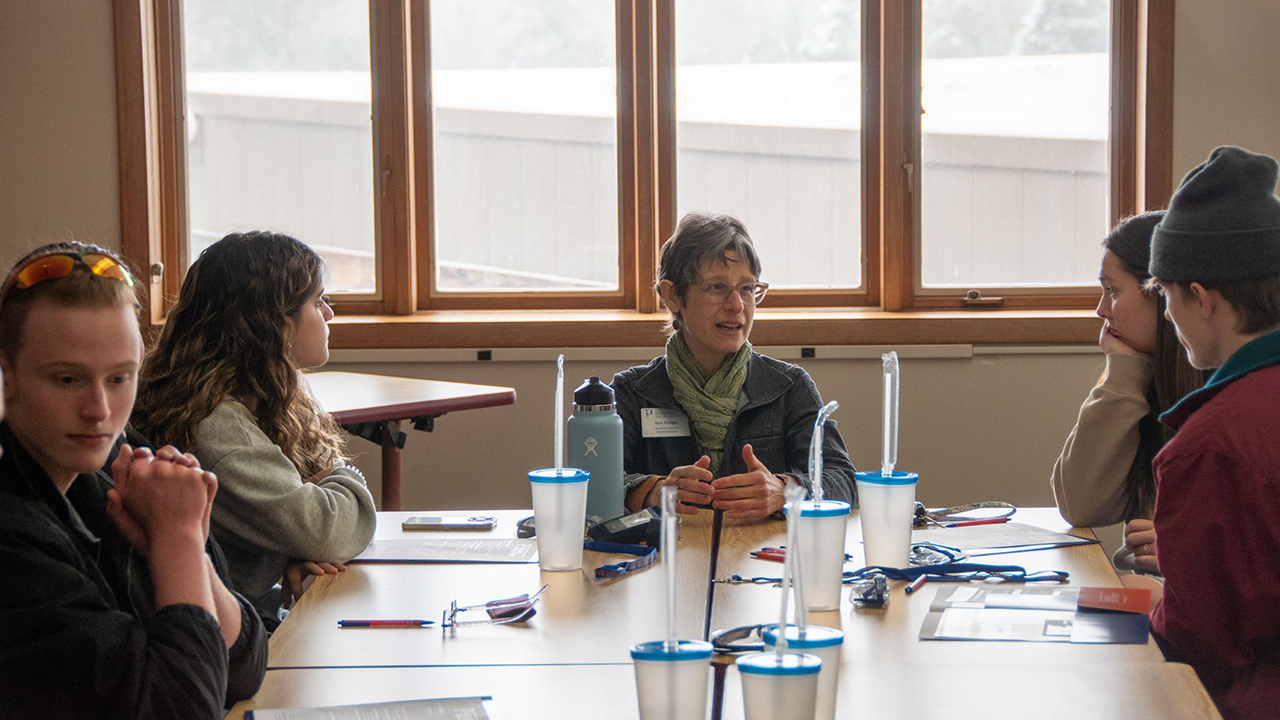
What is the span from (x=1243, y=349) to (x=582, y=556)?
987 mm

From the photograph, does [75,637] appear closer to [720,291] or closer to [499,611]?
[499,611]

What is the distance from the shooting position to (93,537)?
1.34 m

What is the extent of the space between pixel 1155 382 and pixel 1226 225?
24.8 inches

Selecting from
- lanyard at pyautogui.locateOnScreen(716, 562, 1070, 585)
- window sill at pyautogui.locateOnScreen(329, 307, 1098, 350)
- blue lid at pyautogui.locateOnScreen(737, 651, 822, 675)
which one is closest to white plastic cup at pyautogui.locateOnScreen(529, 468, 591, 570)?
lanyard at pyautogui.locateOnScreen(716, 562, 1070, 585)

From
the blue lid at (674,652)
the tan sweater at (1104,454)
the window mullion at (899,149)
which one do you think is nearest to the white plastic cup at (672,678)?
the blue lid at (674,652)

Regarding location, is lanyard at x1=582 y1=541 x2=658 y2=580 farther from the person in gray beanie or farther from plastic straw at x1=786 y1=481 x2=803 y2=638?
plastic straw at x1=786 y1=481 x2=803 y2=638

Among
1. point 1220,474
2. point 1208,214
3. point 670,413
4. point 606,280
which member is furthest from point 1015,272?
point 1220,474

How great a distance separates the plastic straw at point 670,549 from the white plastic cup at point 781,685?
0.20ft

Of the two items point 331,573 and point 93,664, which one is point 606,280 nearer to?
point 331,573

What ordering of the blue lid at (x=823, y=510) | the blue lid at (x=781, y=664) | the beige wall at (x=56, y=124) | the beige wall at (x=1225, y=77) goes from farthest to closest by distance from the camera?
the beige wall at (x=56, y=124)
the beige wall at (x=1225, y=77)
the blue lid at (x=823, y=510)
the blue lid at (x=781, y=664)

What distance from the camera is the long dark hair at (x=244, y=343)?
6.40 ft

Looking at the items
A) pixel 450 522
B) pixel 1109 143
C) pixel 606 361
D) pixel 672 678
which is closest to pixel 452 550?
pixel 450 522

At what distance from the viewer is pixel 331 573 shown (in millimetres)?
1819

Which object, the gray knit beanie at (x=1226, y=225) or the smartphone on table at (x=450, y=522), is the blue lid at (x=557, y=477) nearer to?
the smartphone on table at (x=450, y=522)
